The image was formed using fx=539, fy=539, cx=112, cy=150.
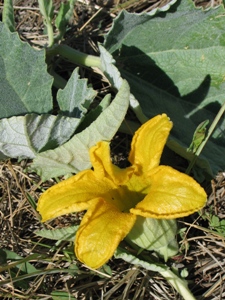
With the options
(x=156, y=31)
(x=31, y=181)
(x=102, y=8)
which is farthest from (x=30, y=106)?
(x=102, y=8)

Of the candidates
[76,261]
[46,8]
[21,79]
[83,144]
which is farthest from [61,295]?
[46,8]

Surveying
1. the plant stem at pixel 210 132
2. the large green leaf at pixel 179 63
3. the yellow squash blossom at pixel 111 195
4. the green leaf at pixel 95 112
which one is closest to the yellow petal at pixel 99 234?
the yellow squash blossom at pixel 111 195

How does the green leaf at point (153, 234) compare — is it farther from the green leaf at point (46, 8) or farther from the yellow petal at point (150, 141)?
the green leaf at point (46, 8)

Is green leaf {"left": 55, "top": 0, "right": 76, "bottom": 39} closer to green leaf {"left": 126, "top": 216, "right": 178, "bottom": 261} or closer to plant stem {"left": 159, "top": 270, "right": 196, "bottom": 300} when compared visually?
green leaf {"left": 126, "top": 216, "right": 178, "bottom": 261}

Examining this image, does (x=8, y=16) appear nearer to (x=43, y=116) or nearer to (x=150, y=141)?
(x=43, y=116)

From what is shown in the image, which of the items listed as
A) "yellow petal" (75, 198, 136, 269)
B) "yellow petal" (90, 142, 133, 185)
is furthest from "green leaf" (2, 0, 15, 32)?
"yellow petal" (75, 198, 136, 269)
